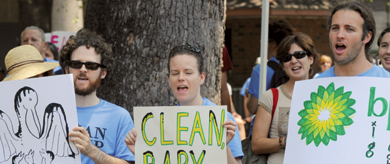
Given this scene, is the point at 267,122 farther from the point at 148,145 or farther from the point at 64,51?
the point at 64,51

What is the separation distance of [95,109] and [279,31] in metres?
2.30

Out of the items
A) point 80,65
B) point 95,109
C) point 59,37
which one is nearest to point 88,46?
point 80,65

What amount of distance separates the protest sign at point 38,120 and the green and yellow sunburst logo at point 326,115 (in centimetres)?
119

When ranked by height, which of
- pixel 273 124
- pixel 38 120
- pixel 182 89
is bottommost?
pixel 273 124

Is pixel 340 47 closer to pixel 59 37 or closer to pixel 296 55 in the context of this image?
pixel 296 55

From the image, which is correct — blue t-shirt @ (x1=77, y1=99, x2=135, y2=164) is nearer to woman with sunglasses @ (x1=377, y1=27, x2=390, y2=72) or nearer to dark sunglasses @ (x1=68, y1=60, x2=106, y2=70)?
dark sunglasses @ (x1=68, y1=60, x2=106, y2=70)

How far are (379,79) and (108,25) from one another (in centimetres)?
210

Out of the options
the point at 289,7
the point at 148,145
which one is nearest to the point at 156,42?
the point at 148,145

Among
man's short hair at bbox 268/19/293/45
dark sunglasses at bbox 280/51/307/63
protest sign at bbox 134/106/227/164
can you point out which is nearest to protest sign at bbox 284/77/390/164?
protest sign at bbox 134/106/227/164

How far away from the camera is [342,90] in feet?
8.76

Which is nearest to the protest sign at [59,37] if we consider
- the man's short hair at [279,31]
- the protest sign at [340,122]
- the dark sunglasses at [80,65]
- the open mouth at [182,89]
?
the man's short hair at [279,31]

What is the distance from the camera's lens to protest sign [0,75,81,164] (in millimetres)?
2707

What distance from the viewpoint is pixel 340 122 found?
8.68 feet

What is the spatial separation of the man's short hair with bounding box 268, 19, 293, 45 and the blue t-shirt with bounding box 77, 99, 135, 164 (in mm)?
2200
